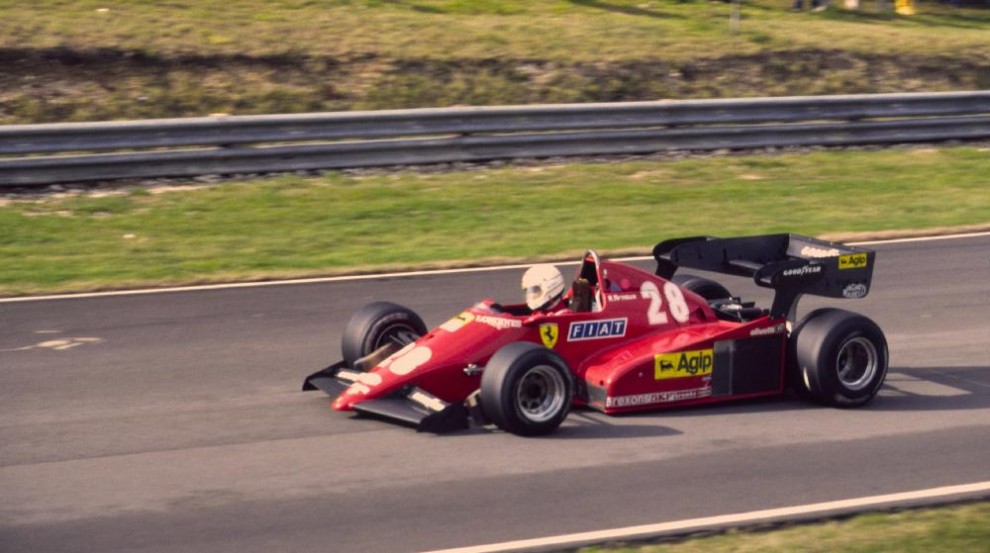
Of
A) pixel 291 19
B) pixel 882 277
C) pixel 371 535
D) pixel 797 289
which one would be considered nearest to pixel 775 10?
pixel 291 19

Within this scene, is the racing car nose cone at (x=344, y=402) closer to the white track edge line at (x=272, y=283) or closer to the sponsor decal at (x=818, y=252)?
the sponsor decal at (x=818, y=252)

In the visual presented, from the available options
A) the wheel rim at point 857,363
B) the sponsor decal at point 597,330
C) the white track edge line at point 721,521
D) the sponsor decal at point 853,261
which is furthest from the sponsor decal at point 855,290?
the white track edge line at point 721,521

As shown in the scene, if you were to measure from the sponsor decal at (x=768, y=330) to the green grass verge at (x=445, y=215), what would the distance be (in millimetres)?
5274

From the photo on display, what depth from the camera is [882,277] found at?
14.3 m

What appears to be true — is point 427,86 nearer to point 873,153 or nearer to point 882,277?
point 873,153

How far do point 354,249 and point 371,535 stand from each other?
828 cm

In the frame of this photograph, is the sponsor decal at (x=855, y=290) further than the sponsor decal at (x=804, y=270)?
Yes

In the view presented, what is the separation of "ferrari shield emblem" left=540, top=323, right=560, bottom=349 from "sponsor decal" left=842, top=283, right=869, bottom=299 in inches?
86.1

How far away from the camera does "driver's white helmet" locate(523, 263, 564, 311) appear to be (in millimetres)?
9547

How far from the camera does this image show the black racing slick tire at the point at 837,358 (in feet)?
31.8

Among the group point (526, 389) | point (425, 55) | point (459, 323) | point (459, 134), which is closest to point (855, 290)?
point (526, 389)

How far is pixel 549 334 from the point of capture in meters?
9.46

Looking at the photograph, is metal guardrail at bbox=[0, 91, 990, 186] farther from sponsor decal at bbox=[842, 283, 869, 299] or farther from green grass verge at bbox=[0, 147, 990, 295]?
sponsor decal at bbox=[842, 283, 869, 299]

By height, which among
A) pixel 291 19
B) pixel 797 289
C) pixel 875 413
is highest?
pixel 291 19
